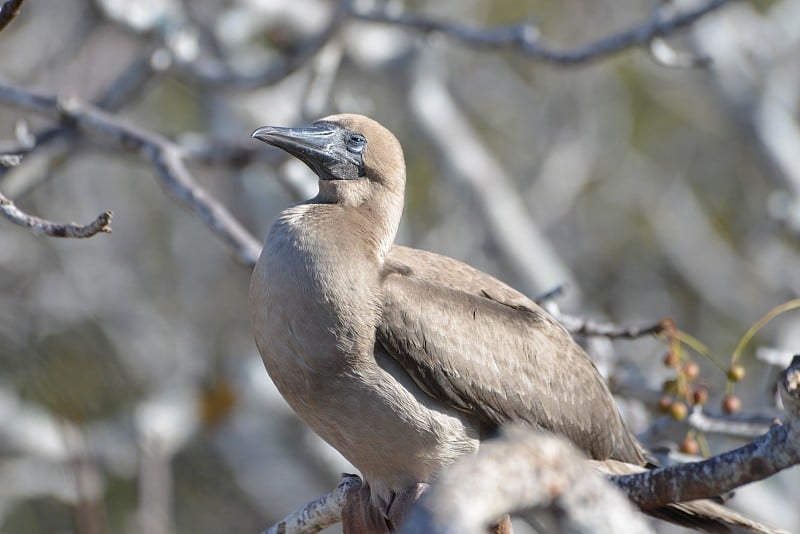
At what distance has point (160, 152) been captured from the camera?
5.79m

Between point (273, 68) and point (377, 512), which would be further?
point (273, 68)

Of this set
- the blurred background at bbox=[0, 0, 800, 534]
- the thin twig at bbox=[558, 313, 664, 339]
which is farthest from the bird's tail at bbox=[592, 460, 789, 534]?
the thin twig at bbox=[558, 313, 664, 339]

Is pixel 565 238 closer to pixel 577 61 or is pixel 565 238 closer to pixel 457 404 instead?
pixel 577 61

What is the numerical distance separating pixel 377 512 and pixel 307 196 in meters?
3.06

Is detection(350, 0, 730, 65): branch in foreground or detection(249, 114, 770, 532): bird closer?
detection(249, 114, 770, 532): bird

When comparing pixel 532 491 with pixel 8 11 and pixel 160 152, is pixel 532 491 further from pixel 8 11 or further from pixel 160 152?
pixel 160 152

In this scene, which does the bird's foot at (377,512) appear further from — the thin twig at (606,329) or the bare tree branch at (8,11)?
the bare tree branch at (8,11)

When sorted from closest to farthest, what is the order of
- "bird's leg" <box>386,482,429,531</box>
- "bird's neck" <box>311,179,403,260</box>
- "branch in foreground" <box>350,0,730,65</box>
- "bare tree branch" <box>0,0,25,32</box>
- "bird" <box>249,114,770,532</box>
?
"bare tree branch" <box>0,0,25,32</box> → "bird" <box>249,114,770,532</box> → "bird's leg" <box>386,482,429,531</box> → "bird's neck" <box>311,179,403,260</box> → "branch in foreground" <box>350,0,730,65</box>

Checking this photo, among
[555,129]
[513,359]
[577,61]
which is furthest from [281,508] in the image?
[513,359]

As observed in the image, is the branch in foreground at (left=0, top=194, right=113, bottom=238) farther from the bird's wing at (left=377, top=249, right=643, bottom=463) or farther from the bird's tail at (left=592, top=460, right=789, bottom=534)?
the bird's tail at (left=592, top=460, right=789, bottom=534)

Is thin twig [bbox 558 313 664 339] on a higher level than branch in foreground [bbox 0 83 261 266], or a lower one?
lower

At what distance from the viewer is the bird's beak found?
502cm

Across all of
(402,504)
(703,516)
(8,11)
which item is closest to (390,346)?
(402,504)

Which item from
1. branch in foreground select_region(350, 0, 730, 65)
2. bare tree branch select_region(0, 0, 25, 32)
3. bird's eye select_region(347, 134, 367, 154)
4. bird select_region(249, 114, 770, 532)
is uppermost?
branch in foreground select_region(350, 0, 730, 65)
